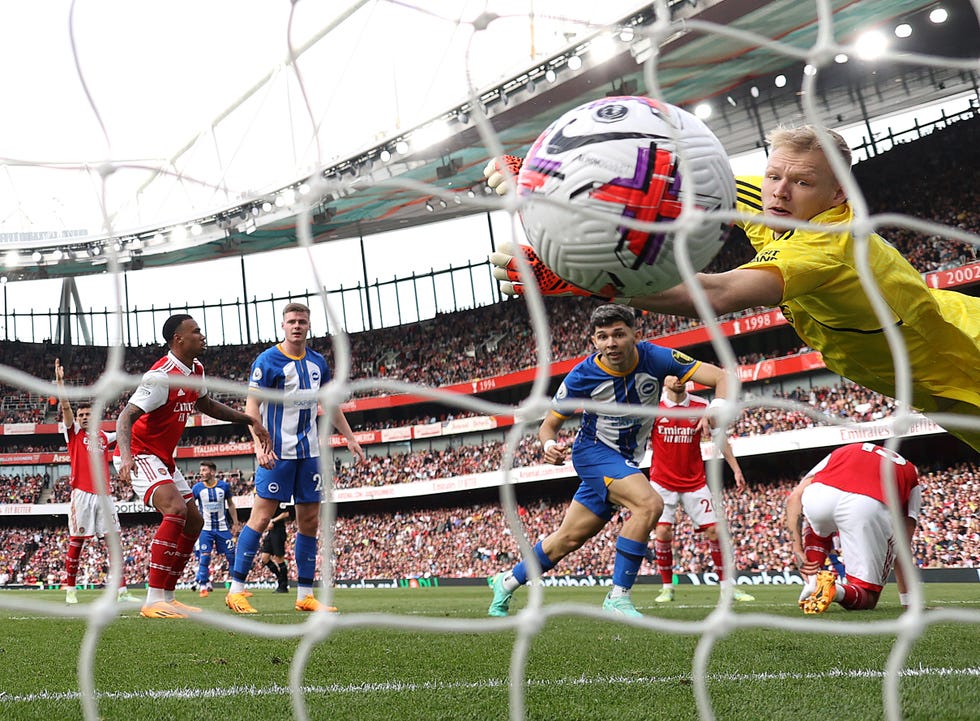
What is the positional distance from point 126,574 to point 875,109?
26957mm

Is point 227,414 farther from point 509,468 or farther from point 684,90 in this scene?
point 684,90

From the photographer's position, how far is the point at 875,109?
842 inches

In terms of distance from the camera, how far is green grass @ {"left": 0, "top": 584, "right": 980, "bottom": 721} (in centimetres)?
233

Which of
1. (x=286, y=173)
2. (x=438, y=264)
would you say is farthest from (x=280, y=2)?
(x=438, y=264)

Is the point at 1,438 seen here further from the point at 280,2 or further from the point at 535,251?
the point at 535,251

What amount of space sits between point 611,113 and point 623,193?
30 centimetres

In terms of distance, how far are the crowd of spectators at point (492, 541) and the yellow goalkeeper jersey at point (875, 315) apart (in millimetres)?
12657

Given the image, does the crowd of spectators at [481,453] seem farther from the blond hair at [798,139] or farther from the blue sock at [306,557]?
the blond hair at [798,139]

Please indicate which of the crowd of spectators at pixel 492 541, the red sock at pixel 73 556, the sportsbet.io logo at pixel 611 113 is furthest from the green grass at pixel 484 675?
the crowd of spectators at pixel 492 541

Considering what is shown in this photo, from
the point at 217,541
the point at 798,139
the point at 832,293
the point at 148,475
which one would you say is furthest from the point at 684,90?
the point at 832,293

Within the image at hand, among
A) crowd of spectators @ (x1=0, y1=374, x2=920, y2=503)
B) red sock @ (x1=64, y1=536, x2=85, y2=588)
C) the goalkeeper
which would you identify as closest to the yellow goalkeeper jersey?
the goalkeeper

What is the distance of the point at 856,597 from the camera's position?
5.21 m

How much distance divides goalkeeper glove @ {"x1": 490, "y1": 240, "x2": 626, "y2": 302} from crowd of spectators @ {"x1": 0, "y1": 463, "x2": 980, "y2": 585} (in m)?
13.8

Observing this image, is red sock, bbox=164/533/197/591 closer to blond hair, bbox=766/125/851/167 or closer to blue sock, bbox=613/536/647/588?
blue sock, bbox=613/536/647/588
